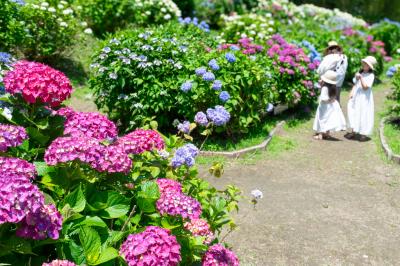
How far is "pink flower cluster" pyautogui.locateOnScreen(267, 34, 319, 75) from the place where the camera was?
9.23 metres

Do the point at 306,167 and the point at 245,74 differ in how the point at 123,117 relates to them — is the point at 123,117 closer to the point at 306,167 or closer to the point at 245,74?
the point at 245,74

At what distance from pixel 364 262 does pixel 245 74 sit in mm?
3433

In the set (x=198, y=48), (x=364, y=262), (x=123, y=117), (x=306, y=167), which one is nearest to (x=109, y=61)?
(x=123, y=117)

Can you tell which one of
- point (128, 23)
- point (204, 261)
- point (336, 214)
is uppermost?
point (204, 261)

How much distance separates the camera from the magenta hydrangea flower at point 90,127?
2832mm

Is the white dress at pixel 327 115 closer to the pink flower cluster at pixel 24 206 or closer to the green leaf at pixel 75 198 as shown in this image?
the green leaf at pixel 75 198

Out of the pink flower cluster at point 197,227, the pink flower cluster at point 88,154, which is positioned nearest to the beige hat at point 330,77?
the pink flower cluster at point 197,227

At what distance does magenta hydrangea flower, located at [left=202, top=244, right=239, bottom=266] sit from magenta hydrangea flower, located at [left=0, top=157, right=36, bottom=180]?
0.93 metres

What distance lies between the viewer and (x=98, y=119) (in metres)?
2.94

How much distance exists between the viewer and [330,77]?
8352 mm

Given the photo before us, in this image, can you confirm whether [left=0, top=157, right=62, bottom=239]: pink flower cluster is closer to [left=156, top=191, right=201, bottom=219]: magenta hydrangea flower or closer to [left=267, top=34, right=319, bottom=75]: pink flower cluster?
[left=156, top=191, right=201, bottom=219]: magenta hydrangea flower

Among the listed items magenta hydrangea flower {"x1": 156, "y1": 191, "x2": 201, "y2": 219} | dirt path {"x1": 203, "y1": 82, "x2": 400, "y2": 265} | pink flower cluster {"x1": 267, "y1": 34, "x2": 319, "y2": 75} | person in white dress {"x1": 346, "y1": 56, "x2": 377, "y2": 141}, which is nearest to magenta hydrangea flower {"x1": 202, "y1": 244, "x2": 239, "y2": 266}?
magenta hydrangea flower {"x1": 156, "y1": 191, "x2": 201, "y2": 219}

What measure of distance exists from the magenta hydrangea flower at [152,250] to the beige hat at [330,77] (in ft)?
21.3

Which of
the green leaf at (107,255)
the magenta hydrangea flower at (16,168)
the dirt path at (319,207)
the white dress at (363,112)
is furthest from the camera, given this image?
the white dress at (363,112)
